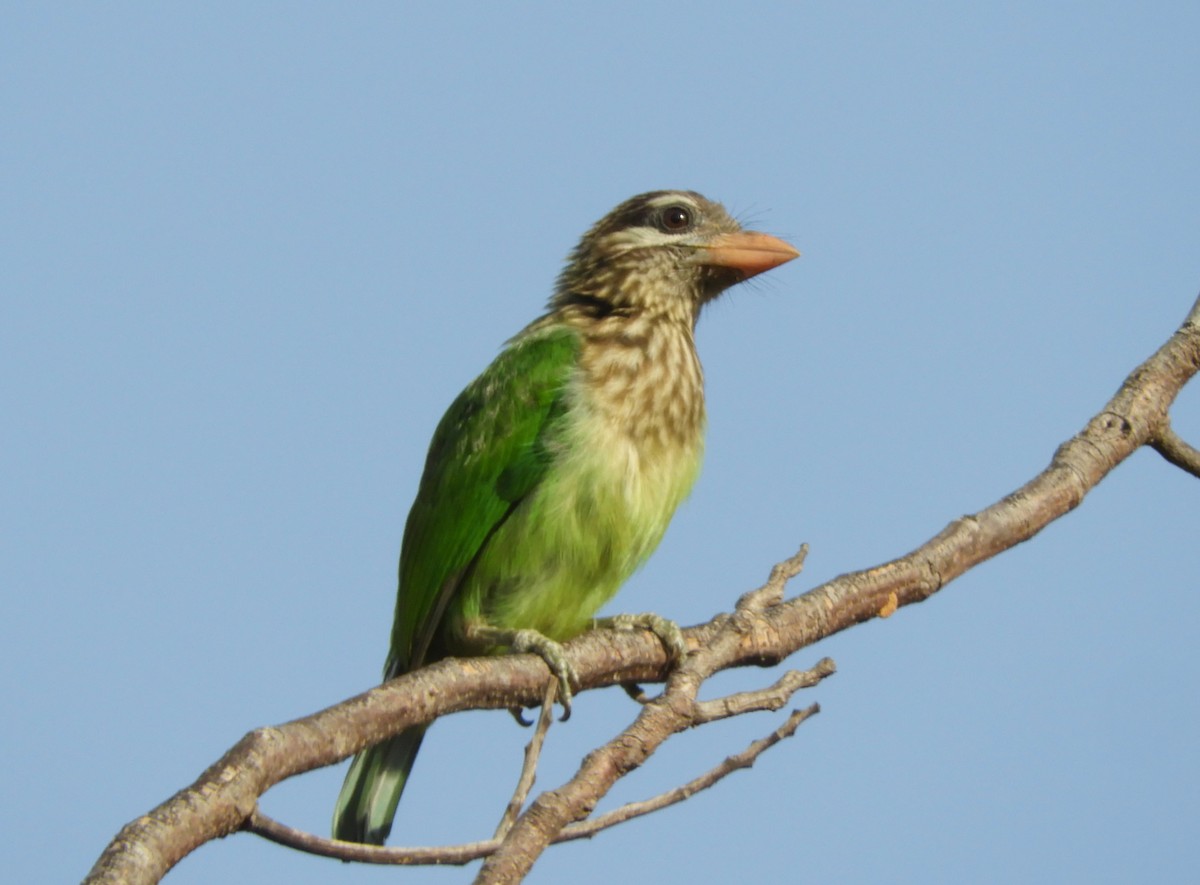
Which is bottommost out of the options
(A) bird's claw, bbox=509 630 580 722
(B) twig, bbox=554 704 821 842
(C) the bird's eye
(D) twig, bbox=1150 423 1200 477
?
(B) twig, bbox=554 704 821 842

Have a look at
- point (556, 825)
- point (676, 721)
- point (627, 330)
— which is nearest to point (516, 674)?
point (676, 721)

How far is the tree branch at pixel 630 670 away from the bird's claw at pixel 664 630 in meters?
0.03

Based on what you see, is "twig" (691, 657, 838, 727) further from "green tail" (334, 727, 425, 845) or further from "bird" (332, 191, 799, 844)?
"green tail" (334, 727, 425, 845)

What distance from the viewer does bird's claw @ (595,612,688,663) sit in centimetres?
477

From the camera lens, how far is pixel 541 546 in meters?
5.30

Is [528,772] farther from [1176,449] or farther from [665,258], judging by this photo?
[665,258]

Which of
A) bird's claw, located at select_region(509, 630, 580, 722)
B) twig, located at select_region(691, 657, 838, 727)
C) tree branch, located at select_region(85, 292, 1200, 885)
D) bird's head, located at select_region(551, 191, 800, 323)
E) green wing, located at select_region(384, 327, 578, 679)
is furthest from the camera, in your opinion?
bird's head, located at select_region(551, 191, 800, 323)

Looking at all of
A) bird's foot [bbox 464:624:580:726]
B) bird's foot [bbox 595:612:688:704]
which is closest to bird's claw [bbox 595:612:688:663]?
bird's foot [bbox 595:612:688:704]

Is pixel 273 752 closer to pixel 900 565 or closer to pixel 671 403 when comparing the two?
pixel 900 565

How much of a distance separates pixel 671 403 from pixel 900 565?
54.2 inches

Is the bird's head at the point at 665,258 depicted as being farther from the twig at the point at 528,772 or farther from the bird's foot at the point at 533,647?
the twig at the point at 528,772

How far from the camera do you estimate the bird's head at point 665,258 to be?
630 centimetres

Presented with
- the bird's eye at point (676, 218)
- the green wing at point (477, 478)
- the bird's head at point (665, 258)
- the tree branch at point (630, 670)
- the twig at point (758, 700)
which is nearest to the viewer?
the tree branch at point (630, 670)

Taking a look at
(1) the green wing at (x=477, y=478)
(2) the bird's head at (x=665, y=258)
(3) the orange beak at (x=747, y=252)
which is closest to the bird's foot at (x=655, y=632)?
(1) the green wing at (x=477, y=478)
